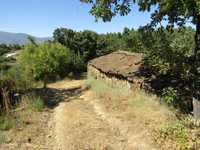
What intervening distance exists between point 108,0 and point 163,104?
18.7 feet

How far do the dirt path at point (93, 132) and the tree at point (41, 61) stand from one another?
1882cm

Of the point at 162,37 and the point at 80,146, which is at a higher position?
the point at 162,37

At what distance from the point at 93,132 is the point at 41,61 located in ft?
79.2

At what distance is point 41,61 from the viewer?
37.3 meters

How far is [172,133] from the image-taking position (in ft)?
41.5

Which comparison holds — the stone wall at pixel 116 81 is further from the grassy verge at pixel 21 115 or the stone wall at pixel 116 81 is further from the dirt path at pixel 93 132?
the grassy verge at pixel 21 115

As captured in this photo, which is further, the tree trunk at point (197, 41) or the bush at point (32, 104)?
the bush at point (32, 104)

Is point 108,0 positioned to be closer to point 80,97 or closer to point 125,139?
point 125,139

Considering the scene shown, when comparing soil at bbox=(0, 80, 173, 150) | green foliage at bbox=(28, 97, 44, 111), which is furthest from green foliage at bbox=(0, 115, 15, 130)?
green foliage at bbox=(28, 97, 44, 111)

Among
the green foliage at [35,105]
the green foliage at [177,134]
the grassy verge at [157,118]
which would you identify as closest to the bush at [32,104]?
the green foliage at [35,105]

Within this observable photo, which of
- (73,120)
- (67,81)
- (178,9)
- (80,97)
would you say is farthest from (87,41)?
(178,9)

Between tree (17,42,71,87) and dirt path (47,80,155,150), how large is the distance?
18.8m

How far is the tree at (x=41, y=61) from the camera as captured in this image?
37.1 m

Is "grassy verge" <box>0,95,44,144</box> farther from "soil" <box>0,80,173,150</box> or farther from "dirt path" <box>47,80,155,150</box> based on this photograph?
"dirt path" <box>47,80,155,150</box>
